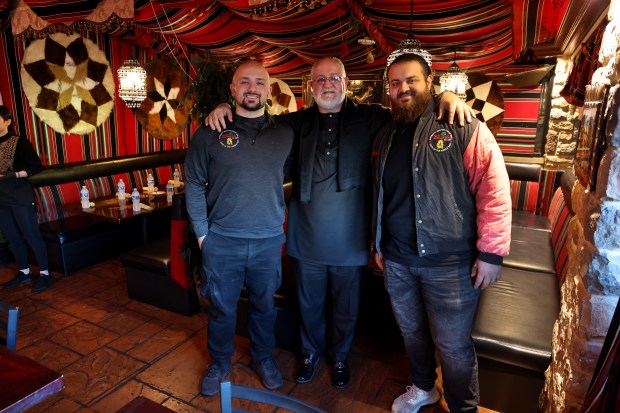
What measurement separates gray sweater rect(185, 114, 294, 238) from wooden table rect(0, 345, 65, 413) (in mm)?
1091

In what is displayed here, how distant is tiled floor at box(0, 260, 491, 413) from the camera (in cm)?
242

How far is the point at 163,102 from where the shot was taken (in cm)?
705

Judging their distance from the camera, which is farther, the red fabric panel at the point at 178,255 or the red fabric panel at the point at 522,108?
the red fabric panel at the point at 522,108

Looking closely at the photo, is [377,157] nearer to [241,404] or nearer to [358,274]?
[358,274]

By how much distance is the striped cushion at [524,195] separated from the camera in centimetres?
554

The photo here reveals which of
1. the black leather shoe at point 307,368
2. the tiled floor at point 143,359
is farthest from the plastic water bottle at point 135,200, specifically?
the black leather shoe at point 307,368

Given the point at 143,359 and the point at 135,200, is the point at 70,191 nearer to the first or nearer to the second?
the point at 135,200

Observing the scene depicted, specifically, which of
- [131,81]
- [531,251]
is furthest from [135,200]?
[531,251]

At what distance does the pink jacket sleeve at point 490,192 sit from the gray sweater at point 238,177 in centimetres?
103

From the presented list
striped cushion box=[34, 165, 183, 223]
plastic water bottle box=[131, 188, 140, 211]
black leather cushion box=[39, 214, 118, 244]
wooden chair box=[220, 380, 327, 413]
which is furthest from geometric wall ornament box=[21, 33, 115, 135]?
wooden chair box=[220, 380, 327, 413]

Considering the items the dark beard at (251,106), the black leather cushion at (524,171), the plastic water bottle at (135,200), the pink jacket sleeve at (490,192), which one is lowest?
the plastic water bottle at (135,200)

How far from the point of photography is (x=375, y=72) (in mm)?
6746

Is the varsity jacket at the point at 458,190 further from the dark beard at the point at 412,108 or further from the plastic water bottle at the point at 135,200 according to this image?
the plastic water bottle at the point at 135,200

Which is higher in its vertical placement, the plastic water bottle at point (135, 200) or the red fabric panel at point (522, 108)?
the red fabric panel at point (522, 108)
